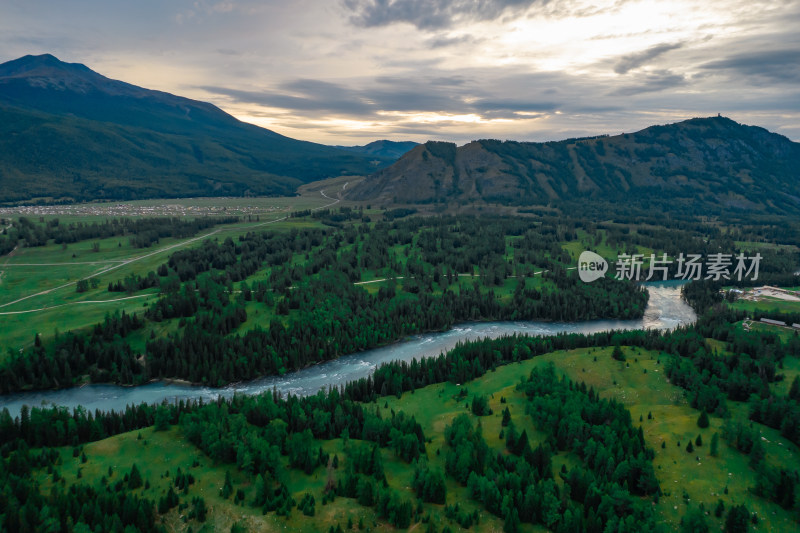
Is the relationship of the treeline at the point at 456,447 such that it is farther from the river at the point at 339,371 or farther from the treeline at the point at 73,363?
the treeline at the point at 73,363

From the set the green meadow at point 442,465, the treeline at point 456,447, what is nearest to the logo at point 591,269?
the green meadow at point 442,465

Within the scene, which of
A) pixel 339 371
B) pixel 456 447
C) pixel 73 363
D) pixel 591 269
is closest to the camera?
pixel 456 447

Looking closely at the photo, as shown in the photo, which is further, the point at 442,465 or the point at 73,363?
the point at 73,363

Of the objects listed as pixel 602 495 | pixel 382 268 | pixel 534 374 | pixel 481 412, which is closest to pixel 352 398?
pixel 481 412

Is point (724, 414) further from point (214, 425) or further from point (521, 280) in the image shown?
point (521, 280)

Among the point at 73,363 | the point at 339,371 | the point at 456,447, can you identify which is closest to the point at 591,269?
the point at 339,371

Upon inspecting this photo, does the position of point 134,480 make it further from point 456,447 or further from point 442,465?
point 456,447
